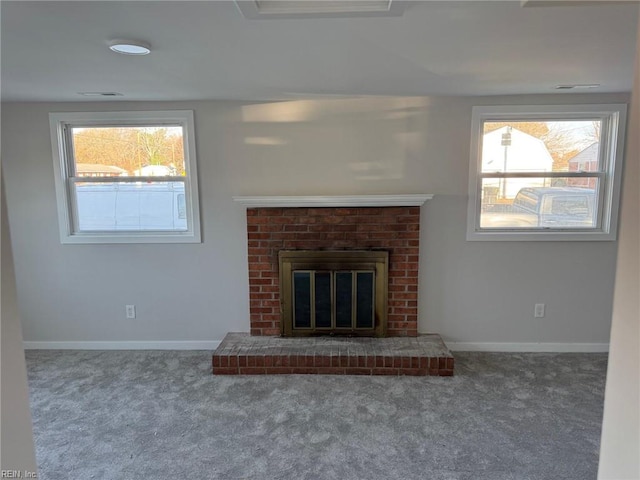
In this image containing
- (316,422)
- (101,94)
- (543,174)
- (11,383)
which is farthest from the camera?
(543,174)

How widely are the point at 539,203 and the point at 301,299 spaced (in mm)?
2246

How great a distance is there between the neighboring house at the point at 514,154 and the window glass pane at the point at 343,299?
58.5 inches

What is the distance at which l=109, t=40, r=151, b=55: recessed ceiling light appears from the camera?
1.77 meters

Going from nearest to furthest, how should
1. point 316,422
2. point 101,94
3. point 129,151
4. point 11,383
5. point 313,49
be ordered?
point 11,383 → point 313,49 → point 316,422 → point 101,94 → point 129,151

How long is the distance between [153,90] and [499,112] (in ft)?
9.05

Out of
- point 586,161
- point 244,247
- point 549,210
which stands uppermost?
point 586,161

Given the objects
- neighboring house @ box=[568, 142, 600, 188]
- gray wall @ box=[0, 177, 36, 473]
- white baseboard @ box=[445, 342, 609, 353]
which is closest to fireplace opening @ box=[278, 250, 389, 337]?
white baseboard @ box=[445, 342, 609, 353]

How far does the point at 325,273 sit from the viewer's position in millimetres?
3311

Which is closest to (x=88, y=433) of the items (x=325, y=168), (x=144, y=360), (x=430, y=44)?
(x=144, y=360)

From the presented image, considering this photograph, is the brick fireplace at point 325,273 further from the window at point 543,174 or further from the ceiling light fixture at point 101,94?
the ceiling light fixture at point 101,94

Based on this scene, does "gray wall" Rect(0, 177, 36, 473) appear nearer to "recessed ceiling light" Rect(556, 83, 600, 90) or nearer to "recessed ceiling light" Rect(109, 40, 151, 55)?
"recessed ceiling light" Rect(109, 40, 151, 55)

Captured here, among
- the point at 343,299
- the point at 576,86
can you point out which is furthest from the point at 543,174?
the point at 343,299

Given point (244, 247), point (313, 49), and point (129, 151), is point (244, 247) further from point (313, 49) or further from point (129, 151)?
point (313, 49)

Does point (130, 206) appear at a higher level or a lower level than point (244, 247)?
higher
